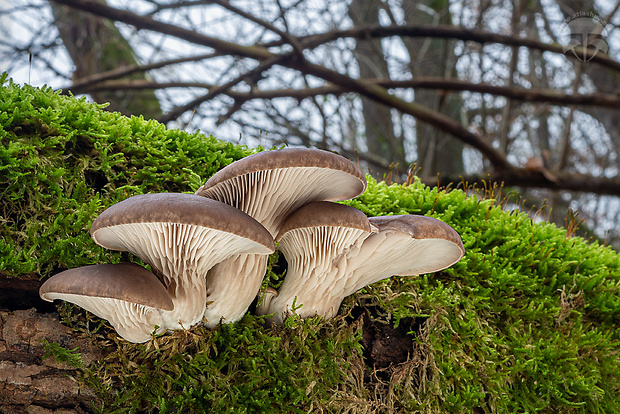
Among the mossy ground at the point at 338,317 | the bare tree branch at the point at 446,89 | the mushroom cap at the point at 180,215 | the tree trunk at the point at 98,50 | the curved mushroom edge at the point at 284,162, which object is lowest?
the mossy ground at the point at 338,317

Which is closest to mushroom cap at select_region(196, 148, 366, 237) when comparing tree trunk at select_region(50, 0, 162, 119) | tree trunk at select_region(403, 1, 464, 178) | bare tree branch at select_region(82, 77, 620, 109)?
bare tree branch at select_region(82, 77, 620, 109)

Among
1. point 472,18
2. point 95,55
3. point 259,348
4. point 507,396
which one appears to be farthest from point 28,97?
point 472,18

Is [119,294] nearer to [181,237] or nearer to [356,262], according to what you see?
[181,237]

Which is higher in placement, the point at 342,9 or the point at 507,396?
the point at 342,9

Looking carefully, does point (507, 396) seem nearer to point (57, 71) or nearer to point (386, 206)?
point (386, 206)

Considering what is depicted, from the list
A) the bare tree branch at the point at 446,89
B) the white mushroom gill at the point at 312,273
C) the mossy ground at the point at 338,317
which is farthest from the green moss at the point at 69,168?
the bare tree branch at the point at 446,89

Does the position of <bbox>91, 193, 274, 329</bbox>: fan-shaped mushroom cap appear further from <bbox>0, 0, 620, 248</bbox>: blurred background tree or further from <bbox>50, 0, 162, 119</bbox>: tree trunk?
<bbox>50, 0, 162, 119</bbox>: tree trunk

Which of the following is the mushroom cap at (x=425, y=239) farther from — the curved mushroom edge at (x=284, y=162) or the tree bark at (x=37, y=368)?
the tree bark at (x=37, y=368)

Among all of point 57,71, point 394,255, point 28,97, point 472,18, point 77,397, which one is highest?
point 472,18
